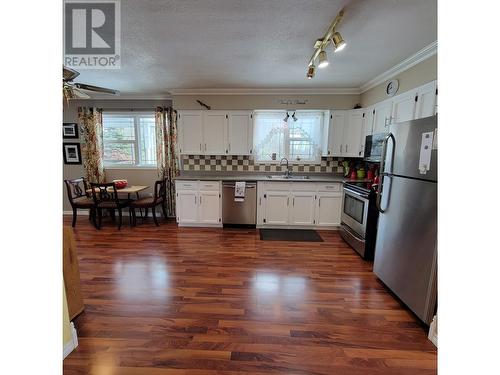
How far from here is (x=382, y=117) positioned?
3.20 m

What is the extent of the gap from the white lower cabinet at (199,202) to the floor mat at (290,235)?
0.91 meters

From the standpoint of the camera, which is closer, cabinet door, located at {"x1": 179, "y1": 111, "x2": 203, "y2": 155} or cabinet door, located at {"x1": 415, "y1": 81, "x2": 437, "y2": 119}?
cabinet door, located at {"x1": 415, "y1": 81, "x2": 437, "y2": 119}

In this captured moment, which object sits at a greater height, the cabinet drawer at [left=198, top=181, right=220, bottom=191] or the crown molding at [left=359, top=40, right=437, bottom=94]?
the crown molding at [left=359, top=40, right=437, bottom=94]

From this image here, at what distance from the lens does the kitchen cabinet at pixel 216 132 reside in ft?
13.3

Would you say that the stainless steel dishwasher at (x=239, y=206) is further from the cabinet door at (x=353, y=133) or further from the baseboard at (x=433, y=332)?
the baseboard at (x=433, y=332)

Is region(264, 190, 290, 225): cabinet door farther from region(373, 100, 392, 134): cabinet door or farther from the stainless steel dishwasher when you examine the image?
region(373, 100, 392, 134): cabinet door

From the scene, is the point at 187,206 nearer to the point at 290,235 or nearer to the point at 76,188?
the point at 290,235

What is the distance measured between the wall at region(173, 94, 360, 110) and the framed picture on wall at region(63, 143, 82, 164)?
233 cm

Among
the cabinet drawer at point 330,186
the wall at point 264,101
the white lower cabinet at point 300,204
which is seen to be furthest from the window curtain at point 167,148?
Answer: the cabinet drawer at point 330,186

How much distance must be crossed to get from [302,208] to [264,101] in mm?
2073

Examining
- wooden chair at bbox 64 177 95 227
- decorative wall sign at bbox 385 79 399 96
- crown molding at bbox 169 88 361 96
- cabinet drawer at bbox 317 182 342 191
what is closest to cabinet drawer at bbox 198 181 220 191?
crown molding at bbox 169 88 361 96

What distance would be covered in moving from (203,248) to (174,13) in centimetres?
266
